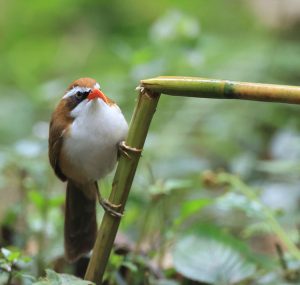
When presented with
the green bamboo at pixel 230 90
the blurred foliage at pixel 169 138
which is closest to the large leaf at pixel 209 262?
the blurred foliage at pixel 169 138

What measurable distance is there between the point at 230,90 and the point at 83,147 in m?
0.79

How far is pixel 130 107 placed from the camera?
4.47 meters

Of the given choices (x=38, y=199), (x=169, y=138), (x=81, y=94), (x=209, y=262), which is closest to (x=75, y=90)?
(x=81, y=94)

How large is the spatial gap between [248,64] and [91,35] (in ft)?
7.57

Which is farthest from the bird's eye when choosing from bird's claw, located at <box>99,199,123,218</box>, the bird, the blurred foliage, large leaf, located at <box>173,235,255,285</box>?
large leaf, located at <box>173,235,255,285</box>

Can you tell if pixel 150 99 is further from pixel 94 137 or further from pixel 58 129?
pixel 58 129

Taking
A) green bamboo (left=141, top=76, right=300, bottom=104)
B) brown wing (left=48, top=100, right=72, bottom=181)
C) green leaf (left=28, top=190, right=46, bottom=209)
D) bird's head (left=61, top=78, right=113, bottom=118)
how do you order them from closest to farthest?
1. green bamboo (left=141, top=76, right=300, bottom=104)
2. bird's head (left=61, top=78, right=113, bottom=118)
3. brown wing (left=48, top=100, right=72, bottom=181)
4. green leaf (left=28, top=190, right=46, bottom=209)

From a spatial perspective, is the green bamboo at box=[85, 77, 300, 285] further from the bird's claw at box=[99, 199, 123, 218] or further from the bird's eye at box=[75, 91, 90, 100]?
the bird's eye at box=[75, 91, 90, 100]

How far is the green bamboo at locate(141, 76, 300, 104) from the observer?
1730mm

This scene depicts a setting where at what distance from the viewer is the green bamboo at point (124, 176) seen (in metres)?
1.87

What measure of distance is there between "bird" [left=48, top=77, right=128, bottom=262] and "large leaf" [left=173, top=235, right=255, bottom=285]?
344 mm

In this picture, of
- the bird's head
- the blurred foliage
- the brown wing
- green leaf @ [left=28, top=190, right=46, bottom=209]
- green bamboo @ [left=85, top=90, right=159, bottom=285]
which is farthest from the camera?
green leaf @ [left=28, top=190, right=46, bottom=209]

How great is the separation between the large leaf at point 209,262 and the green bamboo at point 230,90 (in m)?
0.88

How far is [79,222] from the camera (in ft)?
8.70
